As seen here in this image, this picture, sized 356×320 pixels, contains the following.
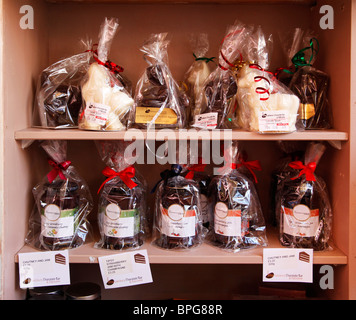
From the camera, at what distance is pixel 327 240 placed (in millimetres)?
1094

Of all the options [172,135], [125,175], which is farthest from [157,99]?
[125,175]

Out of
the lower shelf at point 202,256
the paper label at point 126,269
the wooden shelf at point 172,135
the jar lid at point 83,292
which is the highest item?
the wooden shelf at point 172,135

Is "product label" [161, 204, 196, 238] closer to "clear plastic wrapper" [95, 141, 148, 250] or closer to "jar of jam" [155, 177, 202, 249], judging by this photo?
"jar of jam" [155, 177, 202, 249]

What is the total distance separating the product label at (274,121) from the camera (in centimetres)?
100

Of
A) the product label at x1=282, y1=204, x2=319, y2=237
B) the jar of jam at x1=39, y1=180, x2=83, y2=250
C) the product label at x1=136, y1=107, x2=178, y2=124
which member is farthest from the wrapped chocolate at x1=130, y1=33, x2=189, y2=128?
the product label at x1=282, y1=204, x2=319, y2=237

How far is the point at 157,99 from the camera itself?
1.09 metres

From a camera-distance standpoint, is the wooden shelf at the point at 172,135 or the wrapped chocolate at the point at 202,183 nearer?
the wooden shelf at the point at 172,135

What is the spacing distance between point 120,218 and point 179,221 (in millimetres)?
182

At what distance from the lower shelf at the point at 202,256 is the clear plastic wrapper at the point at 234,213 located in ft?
0.12

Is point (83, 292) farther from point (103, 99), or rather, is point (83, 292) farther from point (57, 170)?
point (103, 99)

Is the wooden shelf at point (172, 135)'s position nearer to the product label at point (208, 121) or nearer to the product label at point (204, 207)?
the product label at point (208, 121)

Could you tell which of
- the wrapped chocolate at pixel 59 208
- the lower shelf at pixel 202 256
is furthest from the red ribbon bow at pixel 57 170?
the lower shelf at pixel 202 256
